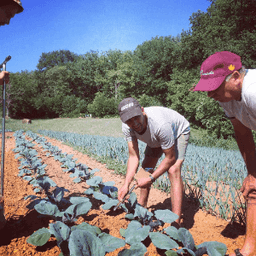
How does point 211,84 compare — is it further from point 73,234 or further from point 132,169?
point 73,234

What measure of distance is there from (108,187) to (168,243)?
126 cm

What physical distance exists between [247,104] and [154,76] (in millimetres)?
Result: 27621

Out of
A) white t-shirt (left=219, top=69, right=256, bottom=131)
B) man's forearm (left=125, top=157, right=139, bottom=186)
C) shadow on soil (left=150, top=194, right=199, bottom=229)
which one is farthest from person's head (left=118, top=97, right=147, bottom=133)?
shadow on soil (left=150, top=194, right=199, bottom=229)

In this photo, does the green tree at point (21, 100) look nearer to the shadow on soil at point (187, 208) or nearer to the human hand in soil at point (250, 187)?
the shadow on soil at point (187, 208)

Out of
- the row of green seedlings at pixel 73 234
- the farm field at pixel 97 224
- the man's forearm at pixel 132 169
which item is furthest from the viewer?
the man's forearm at pixel 132 169

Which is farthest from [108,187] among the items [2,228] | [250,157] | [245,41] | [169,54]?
[169,54]

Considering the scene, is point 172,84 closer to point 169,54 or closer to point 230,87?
point 169,54

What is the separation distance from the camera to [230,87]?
1.43m

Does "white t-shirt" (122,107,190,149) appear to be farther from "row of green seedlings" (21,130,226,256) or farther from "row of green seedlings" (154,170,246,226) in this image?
"row of green seedlings" (154,170,246,226)

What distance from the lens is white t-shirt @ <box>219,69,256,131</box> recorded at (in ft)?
4.41

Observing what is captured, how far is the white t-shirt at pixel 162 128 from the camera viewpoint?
183 cm

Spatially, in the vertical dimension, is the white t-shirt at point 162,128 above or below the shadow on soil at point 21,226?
above

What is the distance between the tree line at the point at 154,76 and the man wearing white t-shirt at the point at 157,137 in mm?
9475

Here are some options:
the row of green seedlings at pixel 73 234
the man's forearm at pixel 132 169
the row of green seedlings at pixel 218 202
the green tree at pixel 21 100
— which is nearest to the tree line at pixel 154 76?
the green tree at pixel 21 100
